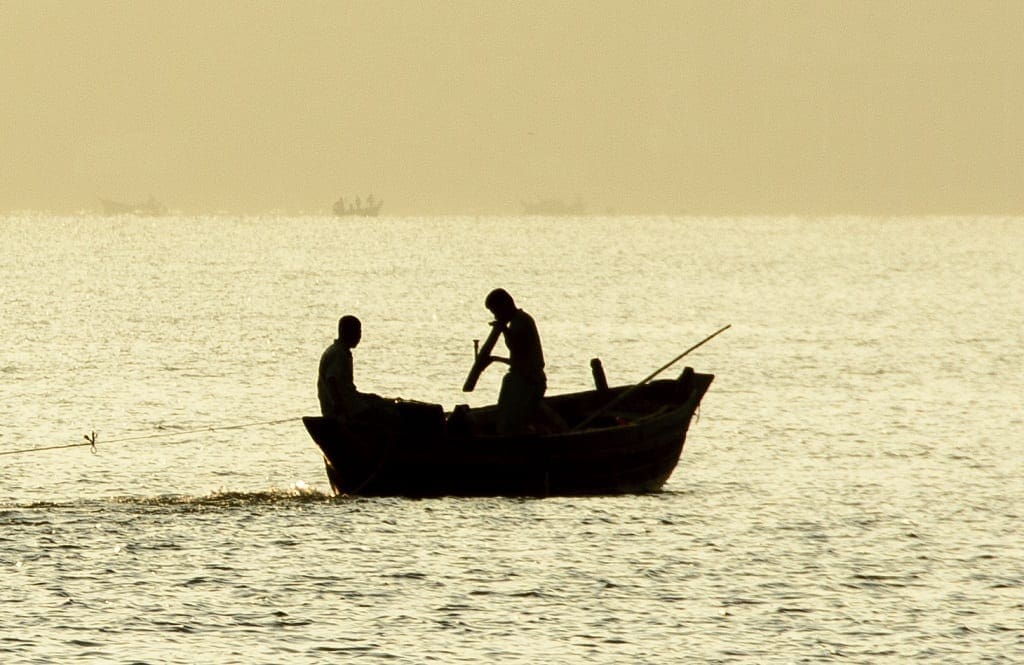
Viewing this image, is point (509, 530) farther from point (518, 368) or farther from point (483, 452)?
point (518, 368)

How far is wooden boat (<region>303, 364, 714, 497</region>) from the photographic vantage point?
2156 centimetres

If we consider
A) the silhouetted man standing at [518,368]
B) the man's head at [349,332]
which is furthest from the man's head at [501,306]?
the man's head at [349,332]

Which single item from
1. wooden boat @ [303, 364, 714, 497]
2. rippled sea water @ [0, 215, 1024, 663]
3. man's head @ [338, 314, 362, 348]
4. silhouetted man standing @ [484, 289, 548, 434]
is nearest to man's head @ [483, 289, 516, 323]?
silhouetted man standing @ [484, 289, 548, 434]

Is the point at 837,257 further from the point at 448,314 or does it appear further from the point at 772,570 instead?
the point at 772,570

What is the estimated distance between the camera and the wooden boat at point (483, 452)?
21562mm

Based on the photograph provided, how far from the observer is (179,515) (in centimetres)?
2230

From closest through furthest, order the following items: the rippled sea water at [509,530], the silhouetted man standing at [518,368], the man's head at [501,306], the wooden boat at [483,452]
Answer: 1. the rippled sea water at [509,530]
2. the man's head at [501,306]
3. the silhouetted man standing at [518,368]
4. the wooden boat at [483,452]

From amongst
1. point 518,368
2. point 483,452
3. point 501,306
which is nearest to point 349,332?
point 501,306

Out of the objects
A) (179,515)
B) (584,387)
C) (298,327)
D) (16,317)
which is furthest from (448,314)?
(179,515)

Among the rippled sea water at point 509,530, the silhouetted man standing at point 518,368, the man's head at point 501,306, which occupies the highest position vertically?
the man's head at point 501,306

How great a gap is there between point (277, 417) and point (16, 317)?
145 ft

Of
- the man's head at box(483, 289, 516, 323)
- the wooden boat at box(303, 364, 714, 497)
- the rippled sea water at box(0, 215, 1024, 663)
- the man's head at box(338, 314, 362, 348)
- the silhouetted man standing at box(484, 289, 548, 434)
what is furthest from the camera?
the wooden boat at box(303, 364, 714, 497)

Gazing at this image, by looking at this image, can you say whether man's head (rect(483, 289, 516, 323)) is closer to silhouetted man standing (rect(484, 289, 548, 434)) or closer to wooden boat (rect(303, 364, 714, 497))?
silhouetted man standing (rect(484, 289, 548, 434))

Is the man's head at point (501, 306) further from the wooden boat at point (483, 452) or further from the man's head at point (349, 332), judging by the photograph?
the man's head at point (349, 332)
